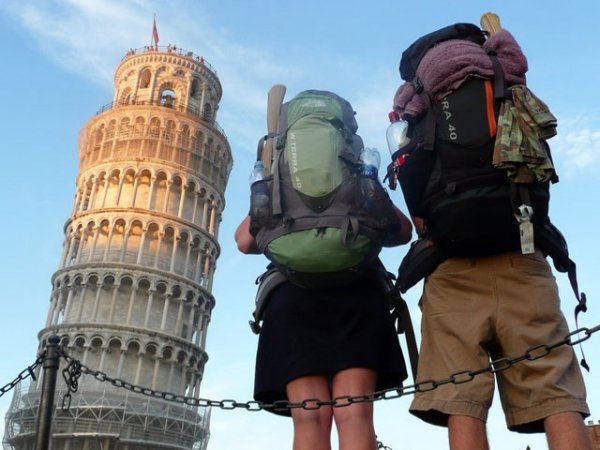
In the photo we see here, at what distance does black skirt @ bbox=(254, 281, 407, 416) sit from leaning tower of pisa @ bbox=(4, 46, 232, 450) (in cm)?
2883

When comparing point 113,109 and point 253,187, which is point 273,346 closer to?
point 253,187

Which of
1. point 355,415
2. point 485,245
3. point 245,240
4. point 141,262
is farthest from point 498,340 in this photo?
point 141,262

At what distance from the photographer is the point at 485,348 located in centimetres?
274

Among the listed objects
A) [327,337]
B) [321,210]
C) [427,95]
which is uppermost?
[427,95]

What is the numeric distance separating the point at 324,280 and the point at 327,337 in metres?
0.30

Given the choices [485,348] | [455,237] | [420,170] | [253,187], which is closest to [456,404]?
[485,348]

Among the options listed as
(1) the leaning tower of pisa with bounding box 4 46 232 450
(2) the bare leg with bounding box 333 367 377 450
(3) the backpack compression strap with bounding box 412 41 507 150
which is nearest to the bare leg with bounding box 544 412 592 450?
(2) the bare leg with bounding box 333 367 377 450

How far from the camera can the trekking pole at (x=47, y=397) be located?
14.0ft

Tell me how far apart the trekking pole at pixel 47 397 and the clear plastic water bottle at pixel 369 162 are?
269 cm

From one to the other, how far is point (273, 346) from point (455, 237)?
1.17 meters

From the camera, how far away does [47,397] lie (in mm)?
4398

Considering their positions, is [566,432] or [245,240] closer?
[566,432]

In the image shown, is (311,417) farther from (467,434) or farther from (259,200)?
(259,200)

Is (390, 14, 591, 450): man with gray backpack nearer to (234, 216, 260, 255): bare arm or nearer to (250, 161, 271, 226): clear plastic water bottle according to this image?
(250, 161, 271, 226): clear plastic water bottle
